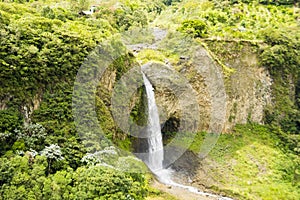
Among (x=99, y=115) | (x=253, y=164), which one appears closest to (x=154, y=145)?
(x=99, y=115)

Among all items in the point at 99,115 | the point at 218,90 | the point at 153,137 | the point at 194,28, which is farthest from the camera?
the point at 194,28

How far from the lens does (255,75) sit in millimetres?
19781

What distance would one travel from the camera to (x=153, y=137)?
16.3 metres

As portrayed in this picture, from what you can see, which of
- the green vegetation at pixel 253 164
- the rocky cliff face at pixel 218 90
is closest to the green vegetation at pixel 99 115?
the green vegetation at pixel 253 164

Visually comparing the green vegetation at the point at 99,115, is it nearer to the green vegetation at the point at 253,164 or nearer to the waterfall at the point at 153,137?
the green vegetation at the point at 253,164

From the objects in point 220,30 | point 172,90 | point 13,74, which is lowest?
point 13,74

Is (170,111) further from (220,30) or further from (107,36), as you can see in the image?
(220,30)

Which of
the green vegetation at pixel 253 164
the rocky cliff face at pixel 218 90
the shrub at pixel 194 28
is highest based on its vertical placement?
the shrub at pixel 194 28

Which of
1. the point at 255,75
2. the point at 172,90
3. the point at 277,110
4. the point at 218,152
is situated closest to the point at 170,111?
the point at 172,90

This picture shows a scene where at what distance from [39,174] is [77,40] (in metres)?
5.59

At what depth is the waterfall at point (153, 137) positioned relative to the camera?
16.0m

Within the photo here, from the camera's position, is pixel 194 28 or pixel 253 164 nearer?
pixel 253 164

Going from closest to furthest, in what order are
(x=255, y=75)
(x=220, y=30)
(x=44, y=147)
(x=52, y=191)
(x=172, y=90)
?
(x=52, y=191)
(x=44, y=147)
(x=172, y=90)
(x=255, y=75)
(x=220, y=30)

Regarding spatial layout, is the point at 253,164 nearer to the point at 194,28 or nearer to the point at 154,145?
the point at 154,145
